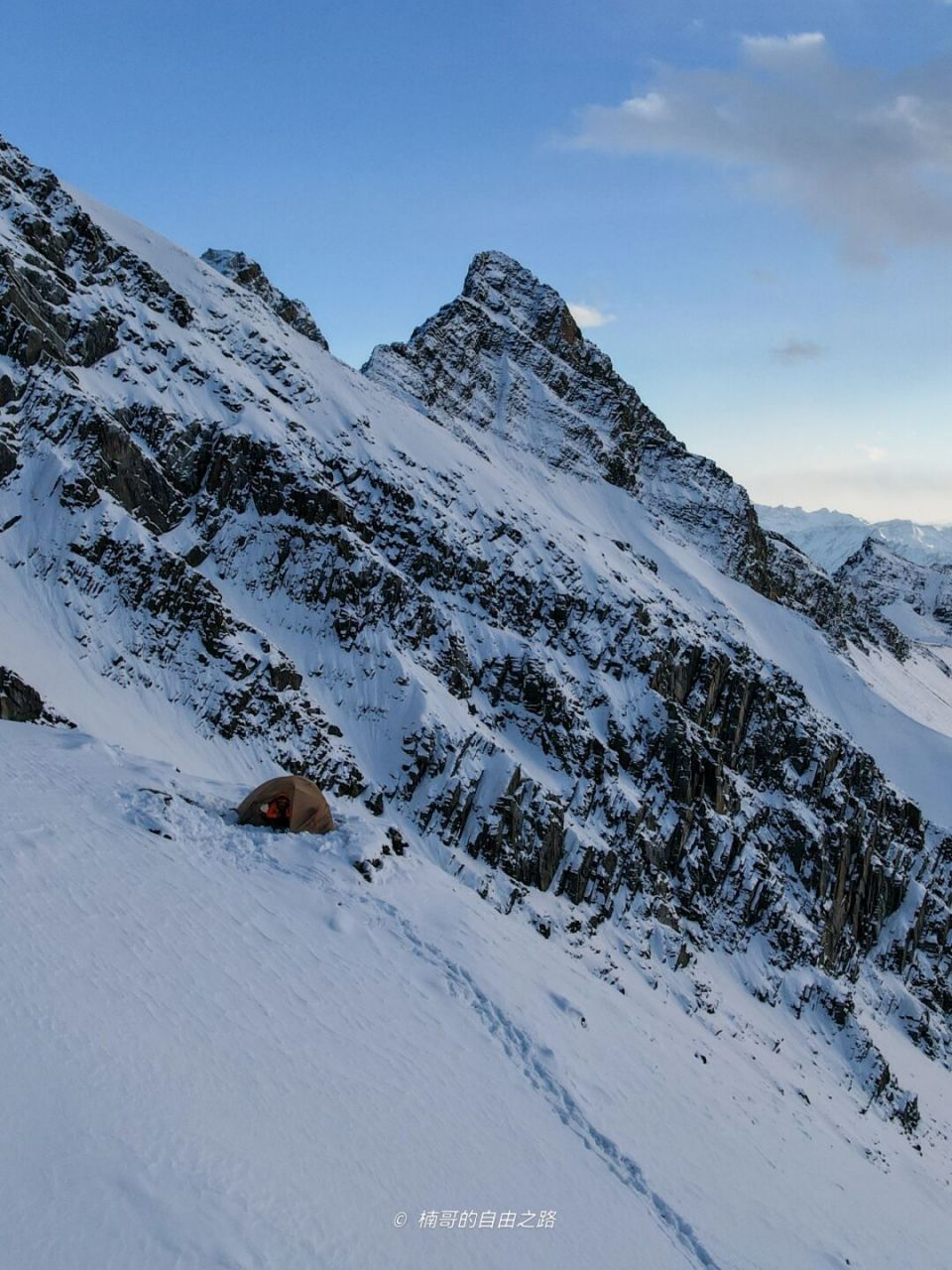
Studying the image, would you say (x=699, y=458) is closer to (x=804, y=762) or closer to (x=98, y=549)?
(x=804, y=762)

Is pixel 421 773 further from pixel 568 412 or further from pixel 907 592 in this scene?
pixel 907 592

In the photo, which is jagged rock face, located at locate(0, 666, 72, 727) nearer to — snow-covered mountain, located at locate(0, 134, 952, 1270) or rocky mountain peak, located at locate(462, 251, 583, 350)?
snow-covered mountain, located at locate(0, 134, 952, 1270)

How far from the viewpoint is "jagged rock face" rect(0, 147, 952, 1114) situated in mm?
45344

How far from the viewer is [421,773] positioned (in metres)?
48.1

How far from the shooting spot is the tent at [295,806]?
23.9 m

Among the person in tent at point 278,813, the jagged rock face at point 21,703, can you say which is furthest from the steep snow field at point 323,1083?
the jagged rock face at point 21,703

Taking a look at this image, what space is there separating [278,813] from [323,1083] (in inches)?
440

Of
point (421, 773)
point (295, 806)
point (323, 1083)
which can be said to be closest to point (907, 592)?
point (421, 773)

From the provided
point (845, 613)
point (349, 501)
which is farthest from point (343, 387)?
point (845, 613)

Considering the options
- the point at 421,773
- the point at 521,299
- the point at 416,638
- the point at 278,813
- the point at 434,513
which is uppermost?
the point at 521,299

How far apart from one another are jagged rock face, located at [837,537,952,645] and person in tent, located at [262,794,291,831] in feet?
540

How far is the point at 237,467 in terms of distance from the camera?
176ft

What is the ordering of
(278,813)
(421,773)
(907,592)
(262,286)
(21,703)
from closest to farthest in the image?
1. (278,813)
2. (21,703)
3. (421,773)
4. (262,286)
5. (907,592)

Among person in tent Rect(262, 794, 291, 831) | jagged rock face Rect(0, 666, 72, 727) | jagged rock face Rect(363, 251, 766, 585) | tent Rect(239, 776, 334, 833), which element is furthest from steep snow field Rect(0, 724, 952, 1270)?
jagged rock face Rect(363, 251, 766, 585)
